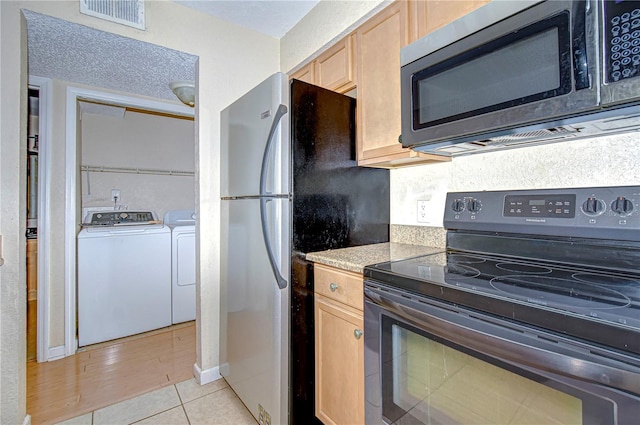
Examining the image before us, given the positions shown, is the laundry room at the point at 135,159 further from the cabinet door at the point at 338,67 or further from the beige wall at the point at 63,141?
the cabinet door at the point at 338,67

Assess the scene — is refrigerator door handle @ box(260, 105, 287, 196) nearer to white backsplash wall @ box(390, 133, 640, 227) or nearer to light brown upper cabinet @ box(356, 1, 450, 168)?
light brown upper cabinet @ box(356, 1, 450, 168)

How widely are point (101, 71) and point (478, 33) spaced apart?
2647mm

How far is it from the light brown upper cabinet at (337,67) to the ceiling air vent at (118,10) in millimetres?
1100

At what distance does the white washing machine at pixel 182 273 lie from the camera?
115 inches

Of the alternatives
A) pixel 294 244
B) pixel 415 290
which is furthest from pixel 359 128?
pixel 415 290

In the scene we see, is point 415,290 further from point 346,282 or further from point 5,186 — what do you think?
point 5,186

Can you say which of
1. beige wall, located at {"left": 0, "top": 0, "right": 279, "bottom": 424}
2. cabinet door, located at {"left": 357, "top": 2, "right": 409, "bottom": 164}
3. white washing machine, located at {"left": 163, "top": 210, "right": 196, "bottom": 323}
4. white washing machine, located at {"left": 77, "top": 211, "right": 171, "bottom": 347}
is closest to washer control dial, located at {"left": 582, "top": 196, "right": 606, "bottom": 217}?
cabinet door, located at {"left": 357, "top": 2, "right": 409, "bottom": 164}

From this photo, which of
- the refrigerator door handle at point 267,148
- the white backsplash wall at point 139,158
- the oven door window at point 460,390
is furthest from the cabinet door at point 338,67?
the white backsplash wall at point 139,158

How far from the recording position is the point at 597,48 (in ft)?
2.56

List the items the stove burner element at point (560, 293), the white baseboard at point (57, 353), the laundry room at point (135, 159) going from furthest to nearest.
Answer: the laundry room at point (135, 159)
the white baseboard at point (57, 353)
the stove burner element at point (560, 293)

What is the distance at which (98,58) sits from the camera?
6.93ft

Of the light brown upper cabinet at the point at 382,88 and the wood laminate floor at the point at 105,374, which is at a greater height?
the light brown upper cabinet at the point at 382,88

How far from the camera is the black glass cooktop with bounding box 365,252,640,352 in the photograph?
25.8 inches

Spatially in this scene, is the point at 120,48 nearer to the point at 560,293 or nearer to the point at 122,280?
the point at 122,280
